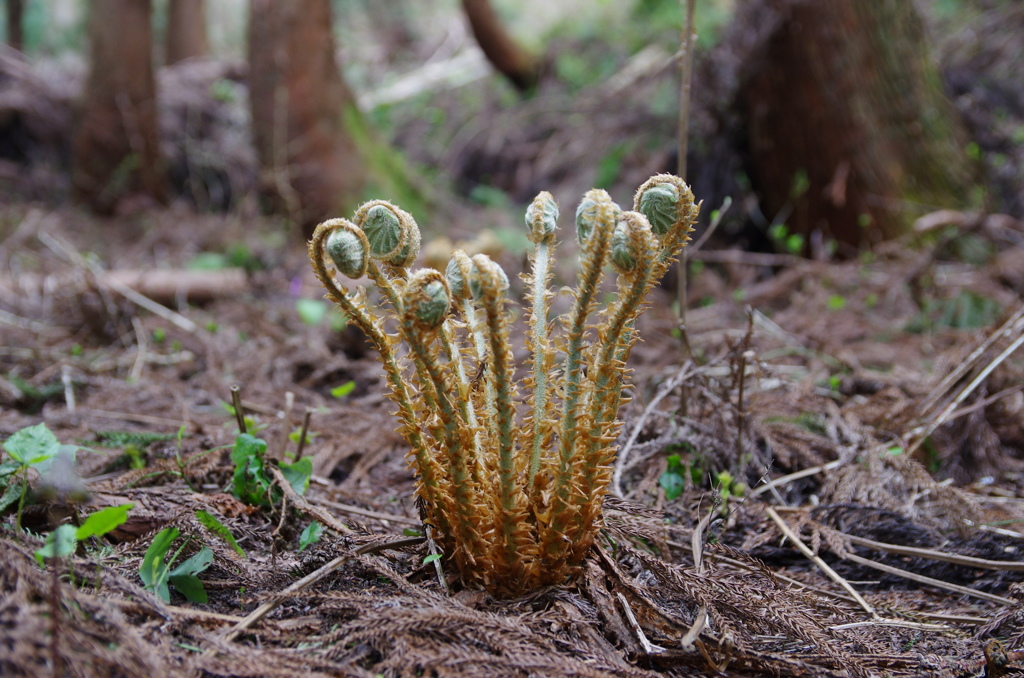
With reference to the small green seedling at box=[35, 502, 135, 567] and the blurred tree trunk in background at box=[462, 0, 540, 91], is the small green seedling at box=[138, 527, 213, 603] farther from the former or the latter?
the blurred tree trunk in background at box=[462, 0, 540, 91]

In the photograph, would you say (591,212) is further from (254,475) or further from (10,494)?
(10,494)

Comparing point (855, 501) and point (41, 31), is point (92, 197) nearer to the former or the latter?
point (855, 501)

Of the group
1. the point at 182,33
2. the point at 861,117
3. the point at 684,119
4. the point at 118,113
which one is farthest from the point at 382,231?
the point at 182,33

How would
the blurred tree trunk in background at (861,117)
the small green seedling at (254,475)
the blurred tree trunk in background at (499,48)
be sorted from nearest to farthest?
the small green seedling at (254,475) < the blurred tree trunk in background at (861,117) < the blurred tree trunk in background at (499,48)

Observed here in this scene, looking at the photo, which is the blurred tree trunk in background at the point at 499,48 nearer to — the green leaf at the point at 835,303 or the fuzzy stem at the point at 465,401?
the green leaf at the point at 835,303

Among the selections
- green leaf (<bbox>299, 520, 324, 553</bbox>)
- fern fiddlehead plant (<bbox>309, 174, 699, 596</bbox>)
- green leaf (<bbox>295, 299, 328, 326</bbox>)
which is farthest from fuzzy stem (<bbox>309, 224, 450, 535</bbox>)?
green leaf (<bbox>295, 299, 328, 326</bbox>)

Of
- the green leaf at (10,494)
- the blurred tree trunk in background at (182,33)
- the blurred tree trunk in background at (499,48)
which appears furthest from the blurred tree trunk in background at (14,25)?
the green leaf at (10,494)
